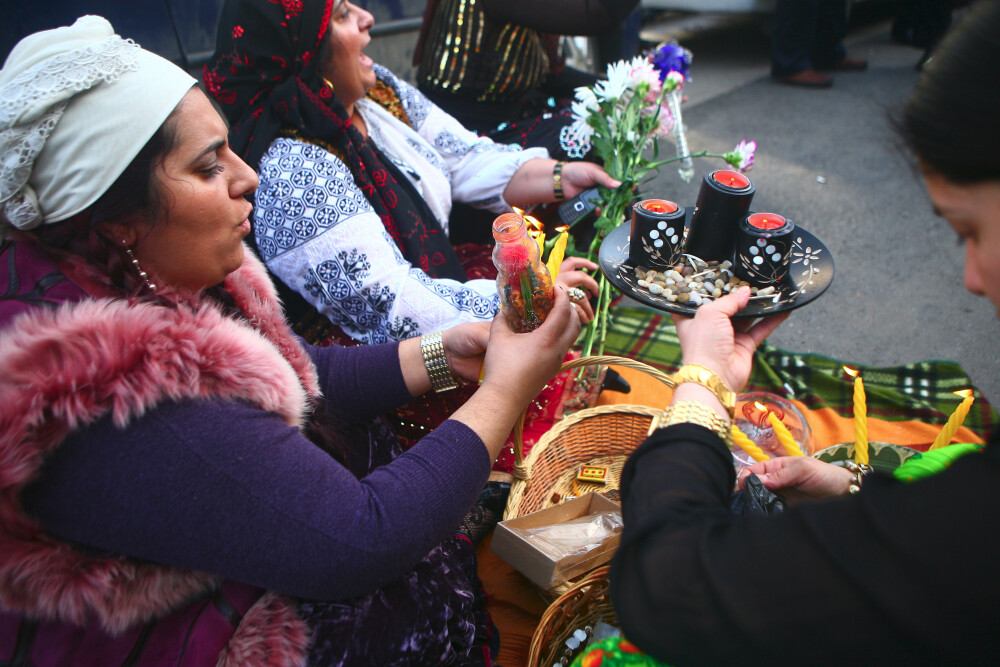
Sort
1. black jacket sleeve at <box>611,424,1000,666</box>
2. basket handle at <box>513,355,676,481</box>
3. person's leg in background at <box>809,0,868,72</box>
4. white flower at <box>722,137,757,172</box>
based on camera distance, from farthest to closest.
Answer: person's leg in background at <box>809,0,868,72</box> → white flower at <box>722,137,757,172</box> → basket handle at <box>513,355,676,481</box> → black jacket sleeve at <box>611,424,1000,666</box>

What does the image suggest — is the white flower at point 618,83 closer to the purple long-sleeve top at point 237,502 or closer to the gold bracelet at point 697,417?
the gold bracelet at point 697,417

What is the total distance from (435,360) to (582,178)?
1.21 metres

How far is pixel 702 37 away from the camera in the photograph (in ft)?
25.5

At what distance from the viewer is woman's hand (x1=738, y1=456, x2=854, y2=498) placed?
4.25ft

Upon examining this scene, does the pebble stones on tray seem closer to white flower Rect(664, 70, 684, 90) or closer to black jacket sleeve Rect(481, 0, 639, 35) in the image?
white flower Rect(664, 70, 684, 90)

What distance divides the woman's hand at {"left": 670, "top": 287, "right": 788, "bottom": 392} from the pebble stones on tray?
0.16 metres

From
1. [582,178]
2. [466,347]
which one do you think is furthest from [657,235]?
[582,178]

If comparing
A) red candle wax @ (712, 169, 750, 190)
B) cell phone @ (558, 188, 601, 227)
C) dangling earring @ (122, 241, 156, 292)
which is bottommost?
cell phone @ (558, 188, 601, 227)

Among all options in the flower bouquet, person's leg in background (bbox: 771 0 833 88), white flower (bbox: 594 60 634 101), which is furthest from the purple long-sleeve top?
person's leg in background (bbox: 771 0 833 88)

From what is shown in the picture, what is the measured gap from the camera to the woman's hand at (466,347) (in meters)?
1.58

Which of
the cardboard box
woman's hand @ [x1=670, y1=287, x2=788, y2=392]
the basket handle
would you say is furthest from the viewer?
the basket handle

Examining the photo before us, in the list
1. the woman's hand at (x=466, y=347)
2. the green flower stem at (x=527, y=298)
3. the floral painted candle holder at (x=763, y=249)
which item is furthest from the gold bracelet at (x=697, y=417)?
the woman's hand at (x=466, y=347)

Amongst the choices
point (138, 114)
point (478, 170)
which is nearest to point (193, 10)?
point (478, 170)

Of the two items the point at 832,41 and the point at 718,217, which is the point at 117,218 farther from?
the point at 832,41
